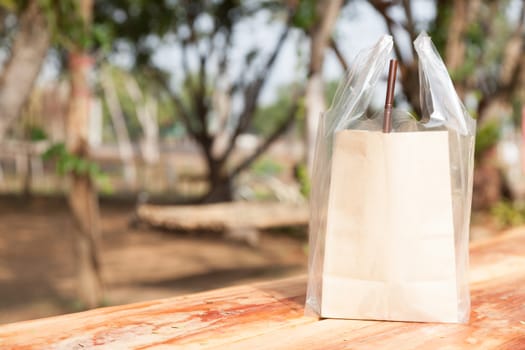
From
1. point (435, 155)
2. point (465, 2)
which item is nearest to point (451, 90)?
point (435, 155)

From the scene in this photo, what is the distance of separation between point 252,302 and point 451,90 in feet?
1.54

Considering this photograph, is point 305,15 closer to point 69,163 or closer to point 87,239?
point 69,163

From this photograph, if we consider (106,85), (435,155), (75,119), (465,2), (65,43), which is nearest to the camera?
(435,155)

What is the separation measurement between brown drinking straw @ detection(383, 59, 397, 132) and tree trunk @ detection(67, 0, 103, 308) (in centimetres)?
343

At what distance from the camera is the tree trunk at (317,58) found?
442cm

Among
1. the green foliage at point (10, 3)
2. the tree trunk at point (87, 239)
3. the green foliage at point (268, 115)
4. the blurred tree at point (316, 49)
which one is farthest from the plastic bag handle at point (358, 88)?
the green foliage at point (268, 115)

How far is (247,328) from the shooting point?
0.96 meters

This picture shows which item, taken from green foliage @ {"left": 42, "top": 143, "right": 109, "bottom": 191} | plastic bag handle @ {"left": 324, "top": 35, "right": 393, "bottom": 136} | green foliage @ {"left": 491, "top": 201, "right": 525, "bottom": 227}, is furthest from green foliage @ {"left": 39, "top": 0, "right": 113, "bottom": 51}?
green foliage @ {"left": 491, "top": 201, "right": 525, "bottom": 227}

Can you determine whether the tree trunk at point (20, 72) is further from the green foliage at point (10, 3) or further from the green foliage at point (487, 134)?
the green foliage at point (487, 134)

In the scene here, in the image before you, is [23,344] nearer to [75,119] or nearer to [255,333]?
[255,333]

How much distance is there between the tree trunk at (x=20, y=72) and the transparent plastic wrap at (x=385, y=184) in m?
2.32

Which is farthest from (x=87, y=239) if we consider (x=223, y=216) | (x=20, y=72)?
(x=223, y=216)

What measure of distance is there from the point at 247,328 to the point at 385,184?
0.29 m

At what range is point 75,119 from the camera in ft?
14.4
